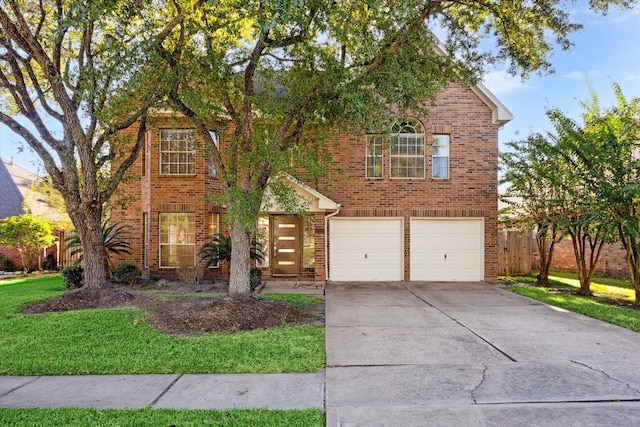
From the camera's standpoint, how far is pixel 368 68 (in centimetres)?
737

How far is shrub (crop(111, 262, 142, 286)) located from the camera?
38.7 feet

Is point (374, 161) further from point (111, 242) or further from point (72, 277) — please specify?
point (72, 277)

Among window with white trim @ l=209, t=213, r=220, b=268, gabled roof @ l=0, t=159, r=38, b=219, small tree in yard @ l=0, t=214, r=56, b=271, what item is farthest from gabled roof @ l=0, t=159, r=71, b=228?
window with white trim @ l=209, t=213, r=220, b=268

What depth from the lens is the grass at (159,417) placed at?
3488 mm

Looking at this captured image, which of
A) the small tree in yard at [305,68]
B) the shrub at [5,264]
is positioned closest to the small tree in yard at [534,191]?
the small tree in yard at [305,68]

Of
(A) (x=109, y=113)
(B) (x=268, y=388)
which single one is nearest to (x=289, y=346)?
(B) (x=268, y=388)

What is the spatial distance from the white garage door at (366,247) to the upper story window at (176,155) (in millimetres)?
5087

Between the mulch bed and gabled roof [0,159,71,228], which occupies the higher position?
gabled roof [0,159,71,228]

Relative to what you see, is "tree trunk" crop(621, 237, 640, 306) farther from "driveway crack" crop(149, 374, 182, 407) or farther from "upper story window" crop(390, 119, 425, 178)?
"driveway crack" crop(149, 374, 182, 407)

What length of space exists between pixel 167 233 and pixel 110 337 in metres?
6.90

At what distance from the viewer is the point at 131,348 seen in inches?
225

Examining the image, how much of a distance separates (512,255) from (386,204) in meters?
6.15

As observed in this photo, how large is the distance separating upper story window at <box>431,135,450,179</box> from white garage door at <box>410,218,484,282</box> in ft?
5.10

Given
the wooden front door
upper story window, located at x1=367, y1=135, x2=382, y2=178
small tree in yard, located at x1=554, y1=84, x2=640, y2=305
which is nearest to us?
small tree in yard, located at x1=554, y1=84, x2=640, y2=305
